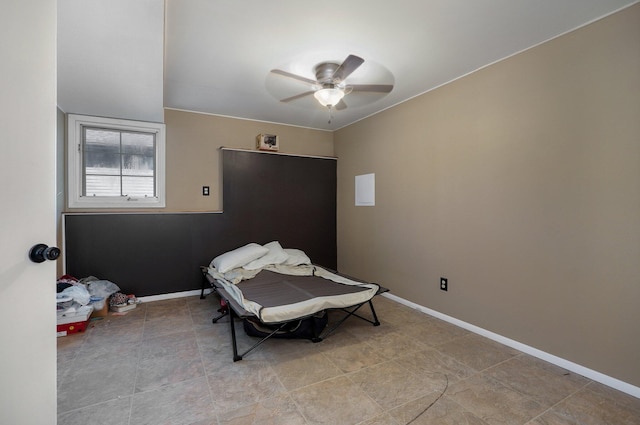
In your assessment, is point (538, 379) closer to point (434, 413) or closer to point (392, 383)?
point (434, 413)

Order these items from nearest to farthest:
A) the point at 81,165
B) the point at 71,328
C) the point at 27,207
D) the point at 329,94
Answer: the point at 27,207, the point at 329,94, the point at 71,328, the point at 81,165

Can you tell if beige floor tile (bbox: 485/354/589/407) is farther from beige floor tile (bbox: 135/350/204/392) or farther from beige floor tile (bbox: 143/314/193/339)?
beige floor tile (bbox: 143/314/193/339)

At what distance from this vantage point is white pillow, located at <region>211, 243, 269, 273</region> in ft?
10.6

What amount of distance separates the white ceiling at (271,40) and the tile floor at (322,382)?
215cm

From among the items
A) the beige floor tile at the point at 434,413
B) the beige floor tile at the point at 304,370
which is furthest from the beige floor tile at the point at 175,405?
the beige floor tile at the point at 434,413

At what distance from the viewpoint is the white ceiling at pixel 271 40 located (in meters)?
1.77

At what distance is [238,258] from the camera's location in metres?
3.31

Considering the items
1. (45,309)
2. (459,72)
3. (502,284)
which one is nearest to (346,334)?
(502,284)

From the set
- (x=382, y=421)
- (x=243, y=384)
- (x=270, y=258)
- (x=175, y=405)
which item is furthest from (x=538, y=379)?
(x=270, y=258)

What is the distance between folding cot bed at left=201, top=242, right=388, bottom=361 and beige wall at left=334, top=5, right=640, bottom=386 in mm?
904

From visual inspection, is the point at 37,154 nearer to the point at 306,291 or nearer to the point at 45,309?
the point at 45,309

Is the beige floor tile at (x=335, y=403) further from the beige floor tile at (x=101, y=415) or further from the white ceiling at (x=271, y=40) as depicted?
the white ceiling at (x=271, y=40)

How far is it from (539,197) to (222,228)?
11.0 ft

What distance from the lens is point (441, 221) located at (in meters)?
2.95
